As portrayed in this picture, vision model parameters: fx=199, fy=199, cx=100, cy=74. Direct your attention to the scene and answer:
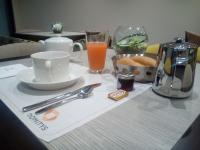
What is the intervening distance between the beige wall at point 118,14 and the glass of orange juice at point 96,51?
2.24 meters

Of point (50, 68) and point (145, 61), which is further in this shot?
point (145, 61)

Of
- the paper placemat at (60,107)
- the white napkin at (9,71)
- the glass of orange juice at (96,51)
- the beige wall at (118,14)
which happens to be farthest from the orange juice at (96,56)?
the beige wall at (118,14)

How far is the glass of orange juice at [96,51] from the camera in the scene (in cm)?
89

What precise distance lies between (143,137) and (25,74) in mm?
522

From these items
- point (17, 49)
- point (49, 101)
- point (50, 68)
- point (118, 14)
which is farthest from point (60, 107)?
point (118, 14)

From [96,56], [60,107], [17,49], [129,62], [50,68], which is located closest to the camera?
[60,107]

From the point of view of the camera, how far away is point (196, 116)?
525 mm

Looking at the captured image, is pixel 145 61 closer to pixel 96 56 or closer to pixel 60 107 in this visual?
pixel 96 56

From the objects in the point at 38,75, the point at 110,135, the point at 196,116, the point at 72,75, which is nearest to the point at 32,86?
the point at 38,75

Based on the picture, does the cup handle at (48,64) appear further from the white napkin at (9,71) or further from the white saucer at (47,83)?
the white napkin at (9,71)

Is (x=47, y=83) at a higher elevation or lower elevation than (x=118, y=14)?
lower

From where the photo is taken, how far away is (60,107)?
55 centimetres

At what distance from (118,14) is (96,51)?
2718 millimetres

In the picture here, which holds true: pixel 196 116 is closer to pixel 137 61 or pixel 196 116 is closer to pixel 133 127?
pixel 133 127
